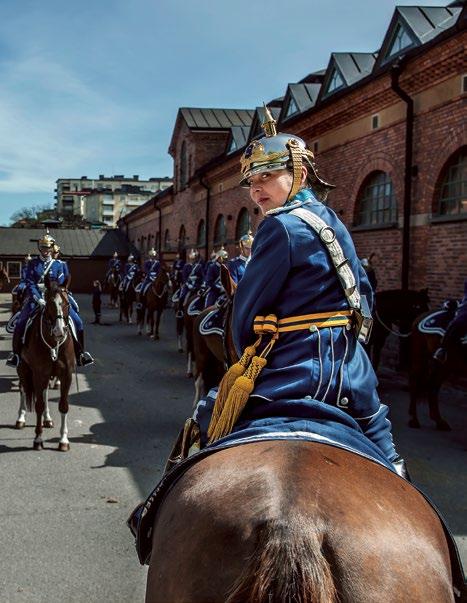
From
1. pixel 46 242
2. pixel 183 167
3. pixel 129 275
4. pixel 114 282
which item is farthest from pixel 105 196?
pixel 46 242

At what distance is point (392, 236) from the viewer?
14953 mm

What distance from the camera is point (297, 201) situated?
2963 mm

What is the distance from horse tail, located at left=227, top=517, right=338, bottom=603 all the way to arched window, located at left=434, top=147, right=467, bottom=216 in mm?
11929

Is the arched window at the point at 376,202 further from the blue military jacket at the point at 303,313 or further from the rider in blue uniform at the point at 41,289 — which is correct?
the blue military jacket at the point at 303,313

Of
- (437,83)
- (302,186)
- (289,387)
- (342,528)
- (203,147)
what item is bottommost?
(342,528)

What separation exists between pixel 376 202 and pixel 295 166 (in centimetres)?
1359

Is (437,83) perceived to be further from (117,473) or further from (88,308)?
(88,308)

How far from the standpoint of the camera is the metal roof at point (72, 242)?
53.8m

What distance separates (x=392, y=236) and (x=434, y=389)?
6107mm

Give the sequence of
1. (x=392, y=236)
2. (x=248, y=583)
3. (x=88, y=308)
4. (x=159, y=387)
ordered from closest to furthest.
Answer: (x=248, y=583)
(x=159, y=387)
(x=392, y=236)
(x=88, y=308)

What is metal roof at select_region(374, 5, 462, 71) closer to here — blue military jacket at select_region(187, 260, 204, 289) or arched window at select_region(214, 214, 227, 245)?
blue military jacket at select_region(187, 260, 204, 289)

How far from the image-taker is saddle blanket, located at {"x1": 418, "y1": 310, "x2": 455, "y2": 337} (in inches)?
369

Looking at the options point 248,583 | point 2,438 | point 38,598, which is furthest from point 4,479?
point 248,583

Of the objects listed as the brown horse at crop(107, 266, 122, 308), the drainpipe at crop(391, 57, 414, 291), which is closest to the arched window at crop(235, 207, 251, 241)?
the brown horse at crop(107, 266, 122, 308)
